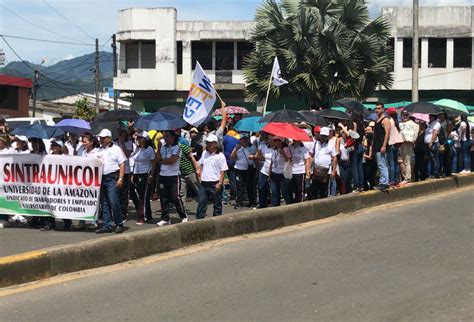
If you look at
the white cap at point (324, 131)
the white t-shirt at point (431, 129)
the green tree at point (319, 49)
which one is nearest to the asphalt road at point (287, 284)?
the white cap at point (324, 131)

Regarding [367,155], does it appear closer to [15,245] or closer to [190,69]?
[15,245]

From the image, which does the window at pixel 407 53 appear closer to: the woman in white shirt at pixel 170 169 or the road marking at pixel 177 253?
the road marking at pixel 177 253

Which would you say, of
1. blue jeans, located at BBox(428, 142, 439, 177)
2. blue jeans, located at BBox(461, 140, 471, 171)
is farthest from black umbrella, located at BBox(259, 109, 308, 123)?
blue jeans, located at BBox(461, 140, 471, 171)

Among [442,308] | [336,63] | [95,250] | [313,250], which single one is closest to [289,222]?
[313,250]

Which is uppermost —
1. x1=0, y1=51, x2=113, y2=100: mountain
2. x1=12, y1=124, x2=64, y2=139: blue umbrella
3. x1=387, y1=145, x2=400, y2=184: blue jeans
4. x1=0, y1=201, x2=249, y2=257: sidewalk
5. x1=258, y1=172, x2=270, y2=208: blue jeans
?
x1=0, y1=51, x2=113, y2=100: mountain

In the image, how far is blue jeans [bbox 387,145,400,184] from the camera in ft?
40.3

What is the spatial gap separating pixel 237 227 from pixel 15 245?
10.9 feet

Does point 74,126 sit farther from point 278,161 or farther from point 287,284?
point 287,284

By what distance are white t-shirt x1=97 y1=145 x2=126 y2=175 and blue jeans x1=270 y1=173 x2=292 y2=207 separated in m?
2.97

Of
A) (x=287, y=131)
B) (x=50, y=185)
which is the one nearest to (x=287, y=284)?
(x=287, y=131)

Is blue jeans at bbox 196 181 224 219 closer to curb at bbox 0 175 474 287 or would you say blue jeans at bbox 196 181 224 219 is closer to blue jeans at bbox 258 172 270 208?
curb at bbox 0 175 474 287

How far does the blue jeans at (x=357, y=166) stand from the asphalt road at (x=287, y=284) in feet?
9.45

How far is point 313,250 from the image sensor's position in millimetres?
8133

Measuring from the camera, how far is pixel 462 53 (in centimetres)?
3762
